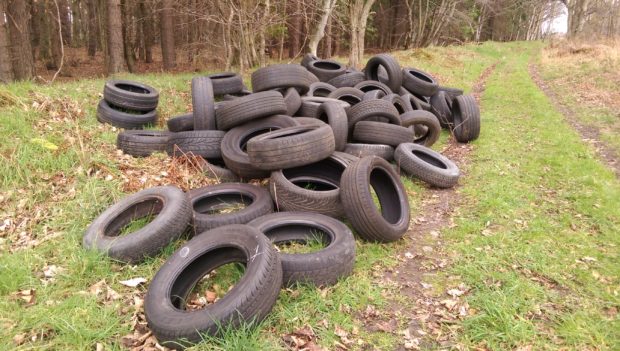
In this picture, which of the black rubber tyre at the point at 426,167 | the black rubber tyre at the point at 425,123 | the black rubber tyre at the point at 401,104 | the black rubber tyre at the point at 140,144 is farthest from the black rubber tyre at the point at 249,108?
the black rubber tyre at the point at 401,104

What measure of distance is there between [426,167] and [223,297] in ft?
15.0

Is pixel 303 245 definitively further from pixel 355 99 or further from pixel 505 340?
pixel 355 99

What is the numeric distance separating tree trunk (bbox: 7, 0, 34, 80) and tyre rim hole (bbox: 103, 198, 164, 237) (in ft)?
35.6

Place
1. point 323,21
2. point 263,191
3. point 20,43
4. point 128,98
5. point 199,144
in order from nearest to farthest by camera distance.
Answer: point 263,191 < point 199,144 < point 128,98 < point 20,43 < point 323,21

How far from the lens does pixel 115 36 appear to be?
44.6ft

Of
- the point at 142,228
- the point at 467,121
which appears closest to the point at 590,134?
the point at 467,121

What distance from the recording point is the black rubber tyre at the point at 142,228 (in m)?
4.38

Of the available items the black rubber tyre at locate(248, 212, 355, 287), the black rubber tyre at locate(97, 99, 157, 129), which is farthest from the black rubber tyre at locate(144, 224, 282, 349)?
the black rubber tyre at locate(97, 99, 157, 129)

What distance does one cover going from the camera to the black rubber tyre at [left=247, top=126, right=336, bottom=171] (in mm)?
5379

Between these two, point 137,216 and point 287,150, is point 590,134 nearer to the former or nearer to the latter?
point 287,150

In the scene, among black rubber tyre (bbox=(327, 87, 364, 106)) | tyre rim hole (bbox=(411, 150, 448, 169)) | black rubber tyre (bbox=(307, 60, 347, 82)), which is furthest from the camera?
black rubber tyre (bbox=(307, 60, 347, 82))

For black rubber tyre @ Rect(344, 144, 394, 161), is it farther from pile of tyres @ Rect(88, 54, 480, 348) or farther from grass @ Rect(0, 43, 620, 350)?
grass @ Rect(0, 43, 620, 350)

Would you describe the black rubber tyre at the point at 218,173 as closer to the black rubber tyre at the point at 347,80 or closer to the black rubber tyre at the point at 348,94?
the black rubber tyre at the point at 348,94

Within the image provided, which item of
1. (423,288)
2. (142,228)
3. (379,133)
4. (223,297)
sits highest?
(379,133)
